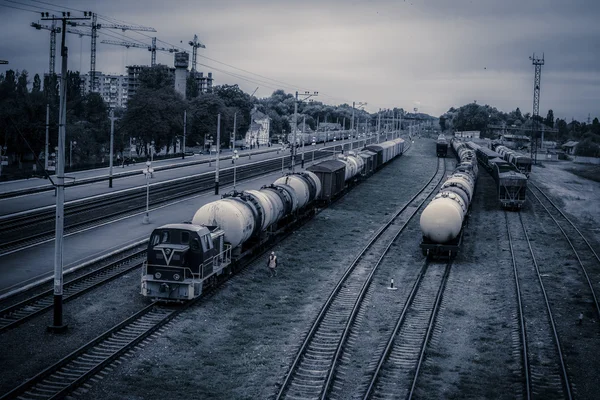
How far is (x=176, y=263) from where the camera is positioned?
23.8 meters

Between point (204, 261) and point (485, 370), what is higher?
point (204, 261)

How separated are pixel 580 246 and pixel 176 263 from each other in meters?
28.9

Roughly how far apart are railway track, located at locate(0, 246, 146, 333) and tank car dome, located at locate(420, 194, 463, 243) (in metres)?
15.6

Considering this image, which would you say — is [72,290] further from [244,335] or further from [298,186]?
[298,186]

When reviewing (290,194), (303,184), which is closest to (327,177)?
(303,184)

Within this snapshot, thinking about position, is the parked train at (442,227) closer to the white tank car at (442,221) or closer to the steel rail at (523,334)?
the white tank car at (442,221)

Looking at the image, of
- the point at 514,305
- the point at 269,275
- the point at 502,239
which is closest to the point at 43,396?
the point at 269,275

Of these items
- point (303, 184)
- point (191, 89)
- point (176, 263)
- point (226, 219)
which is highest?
point (191, 89)

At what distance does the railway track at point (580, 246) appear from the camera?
3134cm

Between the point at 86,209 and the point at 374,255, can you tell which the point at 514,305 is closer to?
the point at 374,255

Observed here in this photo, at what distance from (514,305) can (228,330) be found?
12783 millimetres

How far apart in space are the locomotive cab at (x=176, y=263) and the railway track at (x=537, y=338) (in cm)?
1238

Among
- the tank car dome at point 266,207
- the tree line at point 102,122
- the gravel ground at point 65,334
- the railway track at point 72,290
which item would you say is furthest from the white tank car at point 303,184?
the tree line at point 102,122

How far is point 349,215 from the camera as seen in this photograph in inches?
1946
